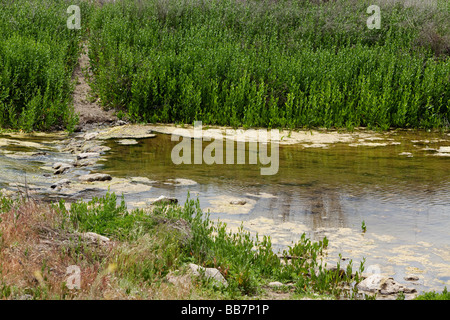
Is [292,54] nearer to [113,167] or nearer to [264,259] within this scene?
[113,167]

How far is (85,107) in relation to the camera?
47.0 feet

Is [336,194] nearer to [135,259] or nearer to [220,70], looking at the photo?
[135,259]

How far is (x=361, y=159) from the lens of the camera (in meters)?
10.7

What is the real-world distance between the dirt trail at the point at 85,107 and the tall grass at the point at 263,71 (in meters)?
0.34

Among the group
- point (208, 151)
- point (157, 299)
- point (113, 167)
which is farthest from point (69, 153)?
point (157, 299)

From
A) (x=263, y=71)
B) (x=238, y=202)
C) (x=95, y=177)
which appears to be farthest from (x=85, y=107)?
(x=238, y=202)

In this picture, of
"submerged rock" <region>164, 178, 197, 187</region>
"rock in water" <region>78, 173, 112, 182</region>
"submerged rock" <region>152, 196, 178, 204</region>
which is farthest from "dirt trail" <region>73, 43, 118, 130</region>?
"submerged rock" <region>152, 196, 178, 204</region>

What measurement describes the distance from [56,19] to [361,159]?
11215 millimetres

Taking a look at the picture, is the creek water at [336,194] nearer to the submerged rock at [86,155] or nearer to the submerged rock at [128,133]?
the submerged rock at [86,155]

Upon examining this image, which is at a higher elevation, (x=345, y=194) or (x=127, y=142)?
(x=127, y=142)
